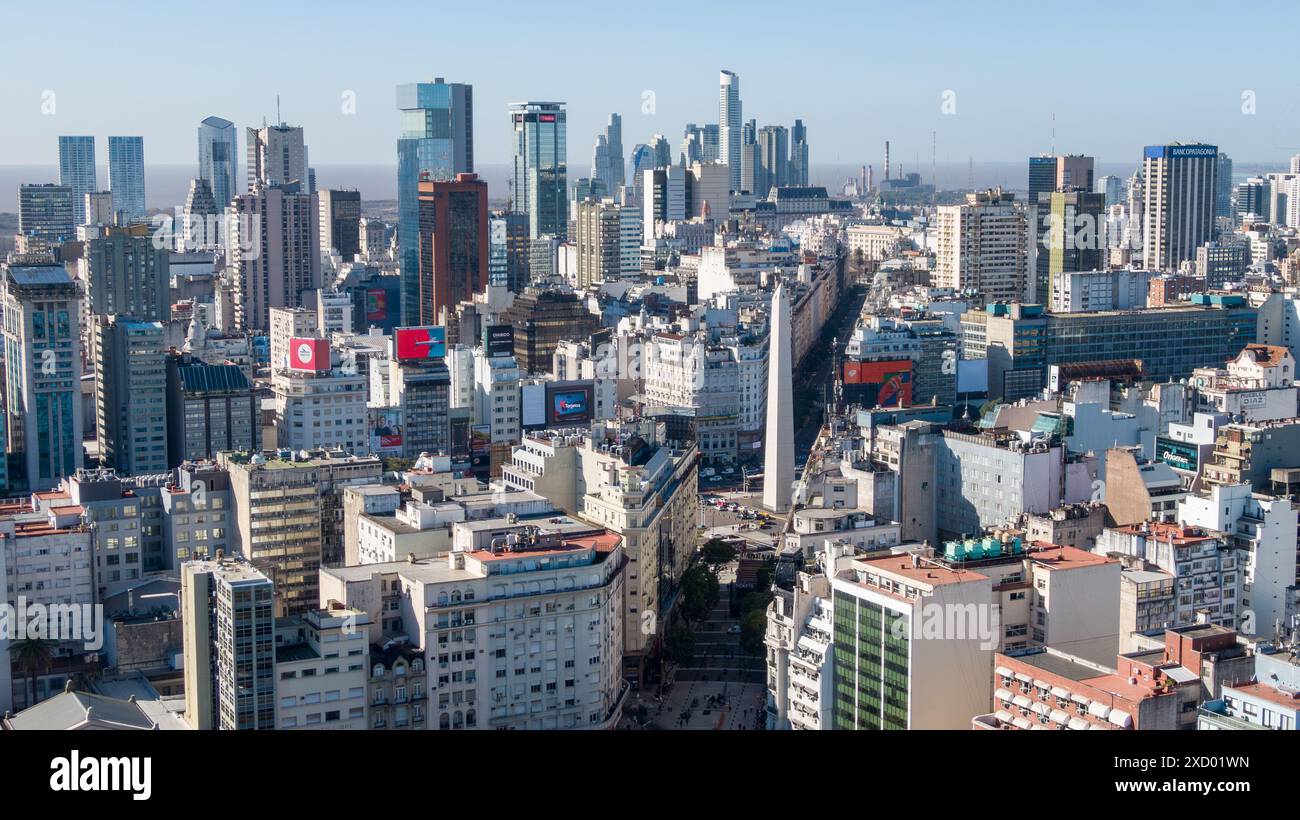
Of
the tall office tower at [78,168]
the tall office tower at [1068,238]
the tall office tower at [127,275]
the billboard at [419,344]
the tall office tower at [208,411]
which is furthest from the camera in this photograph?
the tall office tower at [78,168]

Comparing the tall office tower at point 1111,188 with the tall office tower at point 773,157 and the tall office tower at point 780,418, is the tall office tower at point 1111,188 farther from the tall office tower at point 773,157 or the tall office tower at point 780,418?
the tall office tower at point 780,418

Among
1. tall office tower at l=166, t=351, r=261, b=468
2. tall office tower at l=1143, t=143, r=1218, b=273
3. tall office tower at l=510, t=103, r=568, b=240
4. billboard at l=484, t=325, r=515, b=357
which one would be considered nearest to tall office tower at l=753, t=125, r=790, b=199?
tall office tower at l=510, t=103, r=568, b=240

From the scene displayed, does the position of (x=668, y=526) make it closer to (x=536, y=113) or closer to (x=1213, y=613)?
(x=1213, y=613)

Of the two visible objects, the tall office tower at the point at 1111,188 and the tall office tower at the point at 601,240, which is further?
the tall office tower at the point at 1111,188

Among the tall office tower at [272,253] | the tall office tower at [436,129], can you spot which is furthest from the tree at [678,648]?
the tall office tower at [436,129]

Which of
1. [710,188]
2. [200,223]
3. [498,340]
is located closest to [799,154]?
[710,188]
